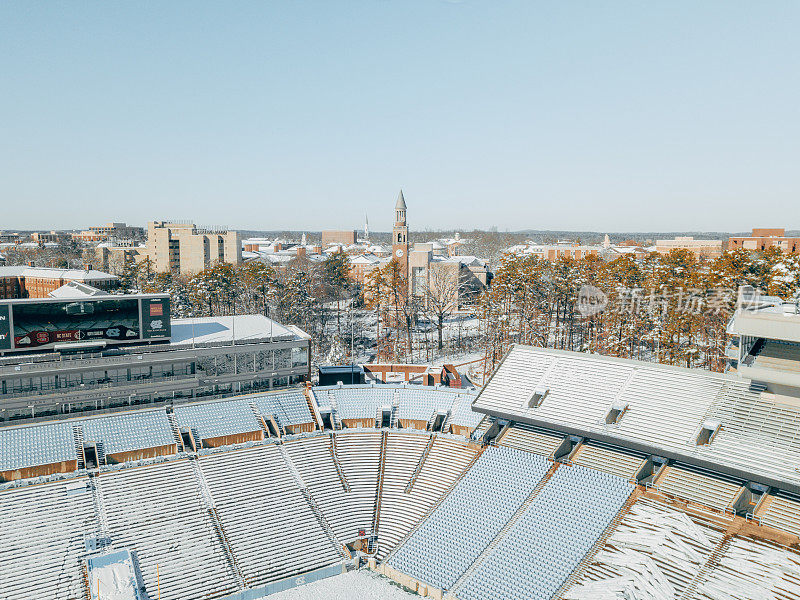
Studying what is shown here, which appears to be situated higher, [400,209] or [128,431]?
[400,209]

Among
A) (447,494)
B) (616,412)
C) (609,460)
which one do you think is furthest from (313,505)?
(616,412)

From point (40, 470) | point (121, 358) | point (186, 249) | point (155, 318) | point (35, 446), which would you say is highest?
point (186, 249)

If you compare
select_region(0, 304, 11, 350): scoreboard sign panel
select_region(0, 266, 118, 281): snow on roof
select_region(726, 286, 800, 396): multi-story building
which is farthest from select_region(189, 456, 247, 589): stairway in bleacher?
select_region(0, 266, 118, 281): snow on roof

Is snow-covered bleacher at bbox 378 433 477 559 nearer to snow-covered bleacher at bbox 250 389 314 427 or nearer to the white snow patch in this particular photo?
snow-covered bleacher at bbox 250 389 314 427

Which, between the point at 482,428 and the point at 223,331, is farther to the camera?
the point at 223,331

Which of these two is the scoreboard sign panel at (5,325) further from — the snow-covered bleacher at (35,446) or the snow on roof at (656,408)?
the snow on roof at (656,408)

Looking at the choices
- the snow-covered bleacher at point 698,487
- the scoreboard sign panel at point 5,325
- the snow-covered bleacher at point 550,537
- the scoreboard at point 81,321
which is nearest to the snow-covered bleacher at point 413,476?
the snow-covered bleacher at point 550,537

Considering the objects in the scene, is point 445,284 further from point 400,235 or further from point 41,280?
point 41,280
